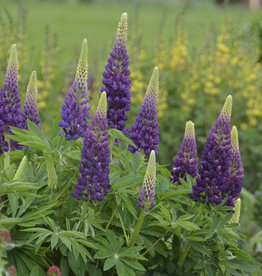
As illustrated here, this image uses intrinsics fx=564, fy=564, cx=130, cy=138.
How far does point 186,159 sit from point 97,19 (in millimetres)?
13554

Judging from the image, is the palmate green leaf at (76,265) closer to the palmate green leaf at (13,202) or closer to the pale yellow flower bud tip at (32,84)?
the palmate green leaf at (13,202)

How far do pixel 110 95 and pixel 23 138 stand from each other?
17.9 inches

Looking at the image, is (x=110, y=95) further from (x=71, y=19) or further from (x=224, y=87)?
(x=71, y=19)

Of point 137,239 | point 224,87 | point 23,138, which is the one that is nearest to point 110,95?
point 23,138

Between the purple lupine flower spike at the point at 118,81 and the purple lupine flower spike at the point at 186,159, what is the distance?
0.99ft

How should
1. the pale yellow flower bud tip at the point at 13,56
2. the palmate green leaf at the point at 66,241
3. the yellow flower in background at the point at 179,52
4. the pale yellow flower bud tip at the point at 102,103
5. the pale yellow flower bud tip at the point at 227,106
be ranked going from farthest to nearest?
1. the yellow flower in background at the point at 179,52
2. the pale yellow flower bud tip at the point at 13,56
3. the pale yellow flower bud tip at the point at 227,106
4. the pale yellow flower bud tip at the point at 102,103
5. the palmate green leaf at the point at 66,241

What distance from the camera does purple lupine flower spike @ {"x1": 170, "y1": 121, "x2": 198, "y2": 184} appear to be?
256cm

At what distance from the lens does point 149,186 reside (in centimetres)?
217

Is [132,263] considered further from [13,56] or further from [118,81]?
[13,56]

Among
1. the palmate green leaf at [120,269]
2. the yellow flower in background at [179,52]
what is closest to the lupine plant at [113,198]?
the palmate green leaf at [120,269]

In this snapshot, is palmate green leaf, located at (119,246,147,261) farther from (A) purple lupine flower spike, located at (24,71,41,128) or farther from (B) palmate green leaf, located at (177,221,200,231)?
(A) purple lupine flower spike, located at (24,71,41,128)

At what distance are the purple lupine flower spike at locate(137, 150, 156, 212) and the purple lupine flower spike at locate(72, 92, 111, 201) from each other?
0.15 meters

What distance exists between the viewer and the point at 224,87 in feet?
20.4

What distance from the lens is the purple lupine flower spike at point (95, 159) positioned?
86.2 inches
